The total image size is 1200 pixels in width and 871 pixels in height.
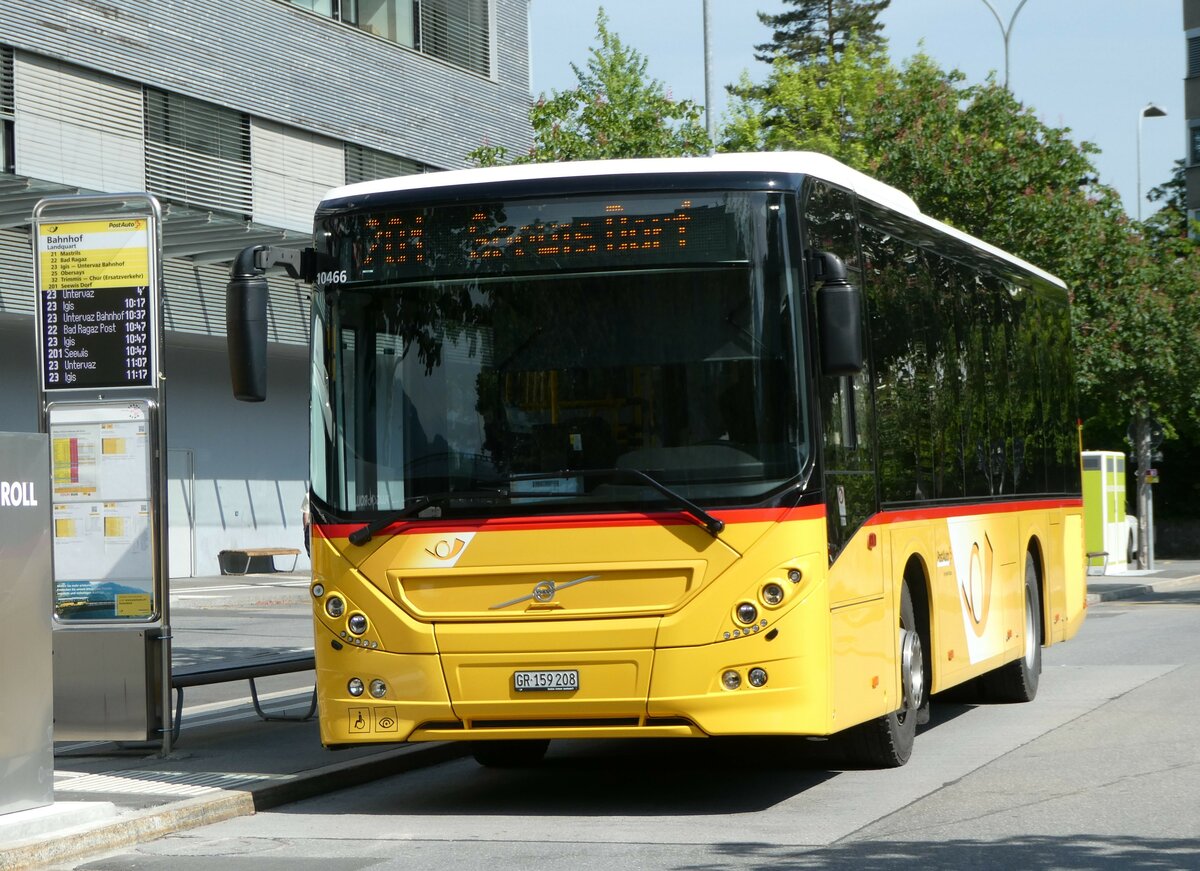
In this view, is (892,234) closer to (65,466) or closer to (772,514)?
(772,514)

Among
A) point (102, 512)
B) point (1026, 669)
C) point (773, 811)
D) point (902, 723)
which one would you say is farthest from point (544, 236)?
point (1026, 669)

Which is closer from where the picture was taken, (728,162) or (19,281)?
(728,162)

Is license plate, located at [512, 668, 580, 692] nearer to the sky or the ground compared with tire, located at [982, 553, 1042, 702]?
nearer to the sky

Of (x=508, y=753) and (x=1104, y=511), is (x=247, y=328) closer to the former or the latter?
(x=508, y=753)

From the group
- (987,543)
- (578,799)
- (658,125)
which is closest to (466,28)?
(658,125)

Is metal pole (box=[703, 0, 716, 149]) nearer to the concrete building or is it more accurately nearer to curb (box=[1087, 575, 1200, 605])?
the concrete building

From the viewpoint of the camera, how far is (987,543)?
12578mm

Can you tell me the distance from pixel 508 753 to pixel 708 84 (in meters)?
19.4

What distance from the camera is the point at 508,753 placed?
11.0 metres

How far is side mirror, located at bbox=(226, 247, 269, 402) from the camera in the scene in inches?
355

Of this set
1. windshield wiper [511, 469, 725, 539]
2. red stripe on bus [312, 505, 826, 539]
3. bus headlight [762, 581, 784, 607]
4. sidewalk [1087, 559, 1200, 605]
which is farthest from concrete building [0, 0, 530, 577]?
bus headlight [762, 581, 784, 607]

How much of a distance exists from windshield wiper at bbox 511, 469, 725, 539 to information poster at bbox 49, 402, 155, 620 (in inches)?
114

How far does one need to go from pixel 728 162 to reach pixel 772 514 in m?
1.75

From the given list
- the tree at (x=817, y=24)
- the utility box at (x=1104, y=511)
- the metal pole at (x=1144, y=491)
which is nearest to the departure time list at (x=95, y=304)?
the utility box at (x=1104, y=511)
